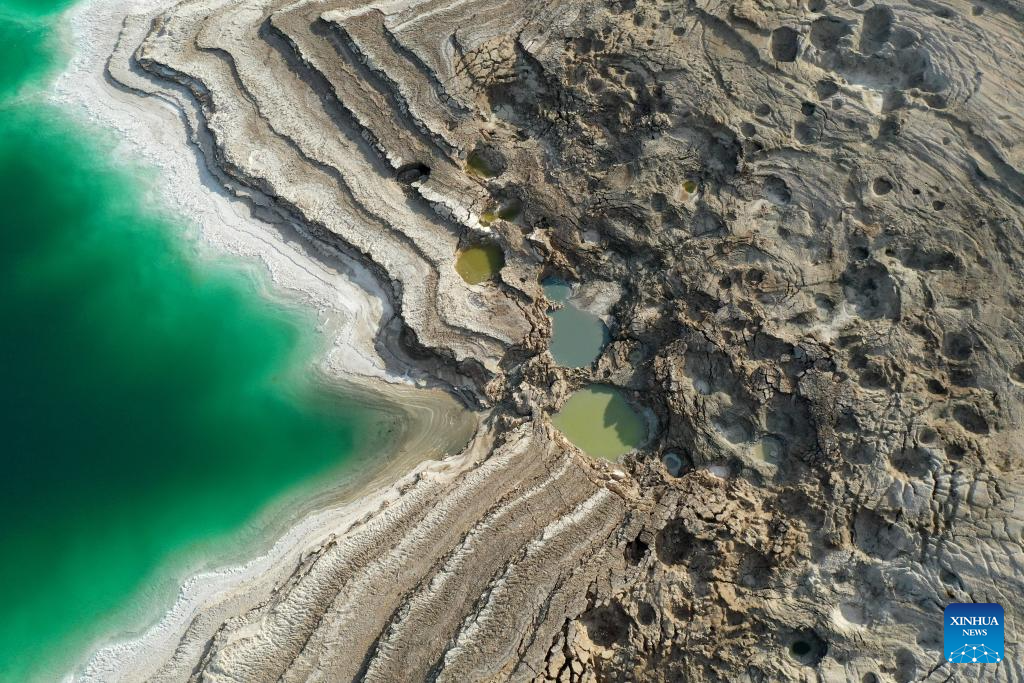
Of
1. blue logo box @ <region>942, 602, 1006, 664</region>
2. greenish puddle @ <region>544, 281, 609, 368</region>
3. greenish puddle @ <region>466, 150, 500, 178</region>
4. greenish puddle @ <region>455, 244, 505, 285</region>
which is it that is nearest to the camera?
blue logo box @ <region>942, 602, 1006, 664</region>

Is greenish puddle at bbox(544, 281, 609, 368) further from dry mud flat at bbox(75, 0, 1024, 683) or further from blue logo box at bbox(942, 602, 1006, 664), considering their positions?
blue logo box at bbox(942, 602, 1006, 664)

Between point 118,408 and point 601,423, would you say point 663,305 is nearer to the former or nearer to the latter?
point 601,423

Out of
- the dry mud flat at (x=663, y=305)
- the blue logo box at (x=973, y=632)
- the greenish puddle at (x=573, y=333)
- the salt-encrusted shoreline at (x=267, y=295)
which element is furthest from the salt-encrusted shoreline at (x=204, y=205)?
the blue logo box at (x=973, y=632)

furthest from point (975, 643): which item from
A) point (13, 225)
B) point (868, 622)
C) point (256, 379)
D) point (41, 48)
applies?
point (41, 48)

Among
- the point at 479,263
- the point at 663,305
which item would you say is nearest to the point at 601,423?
the point at 663,305

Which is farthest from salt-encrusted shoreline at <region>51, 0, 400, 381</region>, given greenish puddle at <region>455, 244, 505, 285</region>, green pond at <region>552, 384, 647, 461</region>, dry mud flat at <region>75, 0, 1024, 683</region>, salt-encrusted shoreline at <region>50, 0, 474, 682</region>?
green pond at <region>552, 384, 647, 461</region>

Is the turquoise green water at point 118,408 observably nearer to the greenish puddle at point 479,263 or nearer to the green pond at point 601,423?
the greenish puddle at point 479,263
